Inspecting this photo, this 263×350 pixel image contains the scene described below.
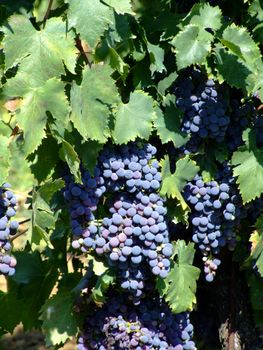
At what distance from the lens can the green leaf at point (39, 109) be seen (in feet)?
6.42

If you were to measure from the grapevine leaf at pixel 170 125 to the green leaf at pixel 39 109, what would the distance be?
382mm

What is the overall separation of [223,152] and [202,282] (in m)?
0.60

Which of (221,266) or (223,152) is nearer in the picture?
(223,152)

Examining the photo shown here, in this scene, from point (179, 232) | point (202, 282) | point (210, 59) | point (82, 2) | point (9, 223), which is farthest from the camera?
point (202, 282)

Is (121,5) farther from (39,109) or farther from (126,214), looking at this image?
(126,214)

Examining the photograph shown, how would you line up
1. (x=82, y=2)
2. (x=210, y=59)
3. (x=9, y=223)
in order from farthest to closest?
(x=210, y=59)
(x=9, y=223)
(x=82, y=2)

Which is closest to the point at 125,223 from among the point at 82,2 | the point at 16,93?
the point at 16,93

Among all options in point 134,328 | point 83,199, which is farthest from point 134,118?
point 134,328

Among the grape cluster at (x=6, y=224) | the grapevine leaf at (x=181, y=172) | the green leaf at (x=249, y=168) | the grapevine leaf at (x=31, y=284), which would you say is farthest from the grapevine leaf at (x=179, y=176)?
the grapevine leaf at (x=31, y=284)

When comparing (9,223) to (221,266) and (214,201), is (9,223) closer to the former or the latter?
(214,201)

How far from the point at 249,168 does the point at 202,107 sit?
231 millimetres

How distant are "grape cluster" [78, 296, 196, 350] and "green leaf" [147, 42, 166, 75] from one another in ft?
2.43

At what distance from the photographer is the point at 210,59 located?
2.21 meters

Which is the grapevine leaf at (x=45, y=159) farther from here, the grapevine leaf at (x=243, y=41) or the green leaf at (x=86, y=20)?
the grapevine leaf at (x=243, y=41)
